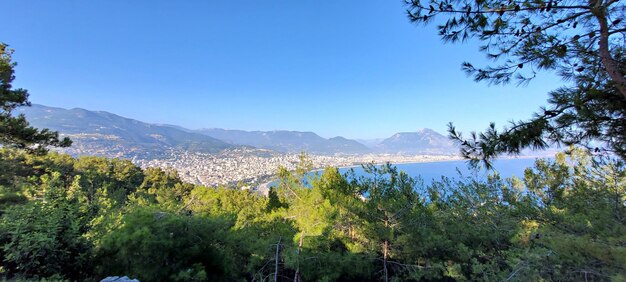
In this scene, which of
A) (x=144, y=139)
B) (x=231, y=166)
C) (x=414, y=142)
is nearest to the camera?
(x=231, y=166)

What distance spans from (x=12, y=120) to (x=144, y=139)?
10889 cm

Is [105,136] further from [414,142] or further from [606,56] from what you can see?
[414,142]

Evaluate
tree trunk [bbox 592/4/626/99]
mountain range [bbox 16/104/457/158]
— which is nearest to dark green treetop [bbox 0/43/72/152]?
tree trunk [bbox 592/4/626/99]

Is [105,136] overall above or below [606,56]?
below

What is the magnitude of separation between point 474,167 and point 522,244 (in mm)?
4188

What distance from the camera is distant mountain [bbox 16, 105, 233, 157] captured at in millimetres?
67062

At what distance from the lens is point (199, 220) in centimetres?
427

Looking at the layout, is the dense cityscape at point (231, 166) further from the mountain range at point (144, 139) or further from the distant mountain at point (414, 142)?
the distant mountain at point (414, 142)

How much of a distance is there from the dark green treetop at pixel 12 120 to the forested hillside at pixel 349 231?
1.47 meters

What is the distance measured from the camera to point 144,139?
99.8m

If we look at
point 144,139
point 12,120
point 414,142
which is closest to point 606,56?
point 12,120

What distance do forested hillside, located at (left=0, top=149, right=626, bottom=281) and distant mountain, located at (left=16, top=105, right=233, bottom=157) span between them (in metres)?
60.2

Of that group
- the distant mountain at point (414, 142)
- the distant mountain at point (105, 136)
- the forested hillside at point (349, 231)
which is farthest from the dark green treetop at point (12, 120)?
the distant mountain at point (414, 142)

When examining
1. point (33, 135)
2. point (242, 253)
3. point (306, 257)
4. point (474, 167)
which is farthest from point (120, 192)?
point (474, 167)
